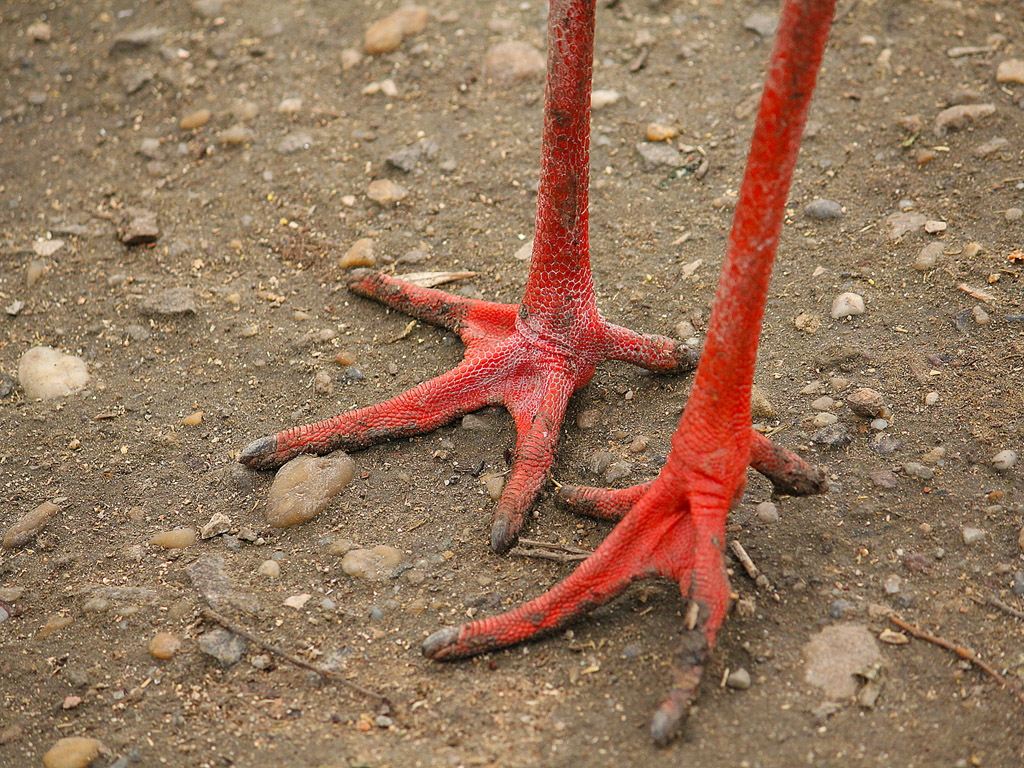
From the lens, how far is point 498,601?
2797mm

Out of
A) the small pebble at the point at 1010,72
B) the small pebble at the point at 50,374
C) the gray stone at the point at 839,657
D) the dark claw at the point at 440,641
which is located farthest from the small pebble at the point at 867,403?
the small pebble at the point at 50,374

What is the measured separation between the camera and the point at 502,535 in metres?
2.88

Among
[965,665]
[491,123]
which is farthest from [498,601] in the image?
[491,123]

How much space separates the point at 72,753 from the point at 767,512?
6.89ft

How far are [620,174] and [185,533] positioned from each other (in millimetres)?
2579

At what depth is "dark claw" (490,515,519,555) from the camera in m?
2.88

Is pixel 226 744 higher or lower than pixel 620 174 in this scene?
lower

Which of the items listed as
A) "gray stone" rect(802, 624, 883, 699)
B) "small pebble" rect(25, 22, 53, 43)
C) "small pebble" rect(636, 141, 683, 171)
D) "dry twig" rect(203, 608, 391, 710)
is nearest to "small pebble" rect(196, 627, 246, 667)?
"dry twig" rect(203, 608, 391, 710)

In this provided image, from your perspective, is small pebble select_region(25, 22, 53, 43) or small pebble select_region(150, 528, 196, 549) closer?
small pebble select_region(150, 528, 196, 549)

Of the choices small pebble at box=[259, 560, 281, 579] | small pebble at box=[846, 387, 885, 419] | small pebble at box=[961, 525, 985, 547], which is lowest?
small pebble at box=[259, 560, 281, 579]

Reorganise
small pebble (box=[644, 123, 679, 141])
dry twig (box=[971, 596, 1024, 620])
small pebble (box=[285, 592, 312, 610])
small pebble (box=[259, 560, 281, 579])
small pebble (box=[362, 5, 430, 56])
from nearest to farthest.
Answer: dry twig (box=[971, 596, 1024, 620]), small pebble (box=[285, 592, 312, 610]), small pebble (box=[259, 560, 281, 579]), small pebble (box=[644, 123, 679, 141]), small pebble (box=[362, 5, 430, 56])

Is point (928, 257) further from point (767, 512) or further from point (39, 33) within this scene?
point (39, 33)

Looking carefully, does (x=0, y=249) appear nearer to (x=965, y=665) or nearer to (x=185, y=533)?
(x=185, y=533)

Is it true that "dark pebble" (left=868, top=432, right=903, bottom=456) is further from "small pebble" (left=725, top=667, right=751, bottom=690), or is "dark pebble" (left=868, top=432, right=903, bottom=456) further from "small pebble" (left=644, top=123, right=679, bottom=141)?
"small pebble" (left=644, top=123, right=679, bottom=141)
